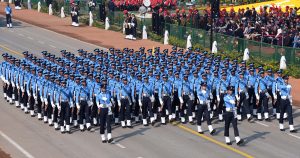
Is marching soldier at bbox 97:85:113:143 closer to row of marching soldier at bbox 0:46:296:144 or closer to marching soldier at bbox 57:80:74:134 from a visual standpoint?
row of marching soldier at bbox 0:46:296:144

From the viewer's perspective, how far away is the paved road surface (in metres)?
23.3

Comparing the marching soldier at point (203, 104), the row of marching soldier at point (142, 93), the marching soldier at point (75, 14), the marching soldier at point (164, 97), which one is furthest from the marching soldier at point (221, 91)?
the marching soldier at point (75, 14)

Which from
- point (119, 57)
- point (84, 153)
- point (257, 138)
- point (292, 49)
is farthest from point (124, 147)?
point (292, 49)

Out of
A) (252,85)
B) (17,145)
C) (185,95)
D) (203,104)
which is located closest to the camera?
(17,145)

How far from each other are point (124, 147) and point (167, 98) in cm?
390

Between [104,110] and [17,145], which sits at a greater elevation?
[104,110]

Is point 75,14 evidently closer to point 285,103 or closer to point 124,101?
point 124,101

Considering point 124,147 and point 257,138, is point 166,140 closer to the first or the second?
point 124,147

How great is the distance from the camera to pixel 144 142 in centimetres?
2464

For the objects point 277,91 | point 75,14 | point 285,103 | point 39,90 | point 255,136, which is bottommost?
point 255,136

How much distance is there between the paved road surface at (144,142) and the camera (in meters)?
23.3

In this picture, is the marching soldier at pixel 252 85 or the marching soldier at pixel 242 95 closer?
the marching soldier at pixel 242 95

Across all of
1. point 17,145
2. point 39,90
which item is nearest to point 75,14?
point 39,90

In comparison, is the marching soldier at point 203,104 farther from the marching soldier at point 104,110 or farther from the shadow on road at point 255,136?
the marching soldier at point 104,110
